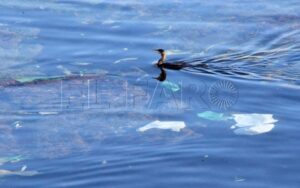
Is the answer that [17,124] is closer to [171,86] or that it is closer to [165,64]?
[171,86]

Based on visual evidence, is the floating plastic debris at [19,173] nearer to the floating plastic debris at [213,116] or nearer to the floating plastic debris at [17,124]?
the floating plastic debris at [17,124]

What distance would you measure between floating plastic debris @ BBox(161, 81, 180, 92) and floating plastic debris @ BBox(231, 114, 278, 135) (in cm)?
65

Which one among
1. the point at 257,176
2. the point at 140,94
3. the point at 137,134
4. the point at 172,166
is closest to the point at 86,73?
the point at 140,94

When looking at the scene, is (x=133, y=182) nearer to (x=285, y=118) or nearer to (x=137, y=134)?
(x=137, y=134)

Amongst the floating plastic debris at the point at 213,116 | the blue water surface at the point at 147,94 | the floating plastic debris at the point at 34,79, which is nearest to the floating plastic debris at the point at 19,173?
the blue water surface at the point at 147,94

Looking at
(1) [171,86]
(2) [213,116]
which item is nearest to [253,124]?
(2) [213,116]

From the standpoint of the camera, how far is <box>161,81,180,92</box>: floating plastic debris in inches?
223

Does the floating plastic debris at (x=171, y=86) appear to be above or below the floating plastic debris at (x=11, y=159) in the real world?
above

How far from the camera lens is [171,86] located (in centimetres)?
571

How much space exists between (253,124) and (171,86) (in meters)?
0.89

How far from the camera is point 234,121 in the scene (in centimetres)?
511

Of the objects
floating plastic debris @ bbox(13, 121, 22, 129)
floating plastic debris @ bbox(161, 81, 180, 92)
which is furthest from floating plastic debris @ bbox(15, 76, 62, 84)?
floating plastic debris @ bbox(161, 81, 180, 92)

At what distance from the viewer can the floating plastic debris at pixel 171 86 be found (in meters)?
5.67

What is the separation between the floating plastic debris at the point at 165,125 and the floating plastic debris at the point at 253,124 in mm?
371
